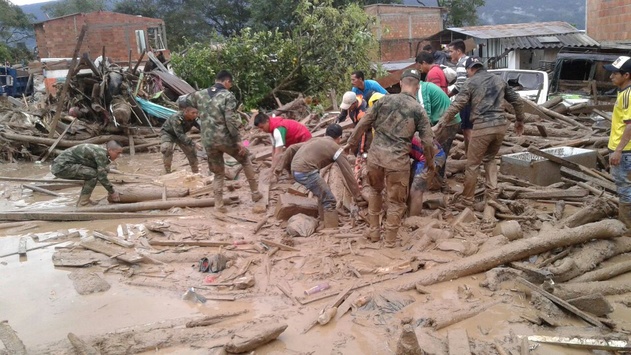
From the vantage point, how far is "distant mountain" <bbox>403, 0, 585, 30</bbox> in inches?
2547

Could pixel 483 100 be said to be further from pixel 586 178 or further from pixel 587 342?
pixel 587 342

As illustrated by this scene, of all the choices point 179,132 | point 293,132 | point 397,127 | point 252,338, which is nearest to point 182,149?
point 179,132

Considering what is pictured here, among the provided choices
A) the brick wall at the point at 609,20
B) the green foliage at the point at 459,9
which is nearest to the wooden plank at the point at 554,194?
the brick wall at the point at 609,20

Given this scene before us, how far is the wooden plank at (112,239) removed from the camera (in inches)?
248

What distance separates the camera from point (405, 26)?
30.4 m

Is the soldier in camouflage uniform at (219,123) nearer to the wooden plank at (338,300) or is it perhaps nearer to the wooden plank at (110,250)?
the wooden plank at (110,250)

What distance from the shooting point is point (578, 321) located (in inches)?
163

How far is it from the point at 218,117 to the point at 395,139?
3.17m

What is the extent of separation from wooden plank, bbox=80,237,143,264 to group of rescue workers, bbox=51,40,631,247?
5.75 feet

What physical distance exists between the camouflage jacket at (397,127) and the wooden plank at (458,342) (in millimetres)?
2124

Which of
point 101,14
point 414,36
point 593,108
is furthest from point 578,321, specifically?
point 101,14

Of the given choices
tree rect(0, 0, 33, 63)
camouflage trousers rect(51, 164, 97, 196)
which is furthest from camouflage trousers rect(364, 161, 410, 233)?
tree rect(0, 0, 33, 63)

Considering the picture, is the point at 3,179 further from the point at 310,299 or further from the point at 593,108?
the point at 593,108

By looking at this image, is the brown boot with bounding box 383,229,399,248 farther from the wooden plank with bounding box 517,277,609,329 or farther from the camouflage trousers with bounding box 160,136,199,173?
the camouflage trousers with bounding box 160,136,199,173
